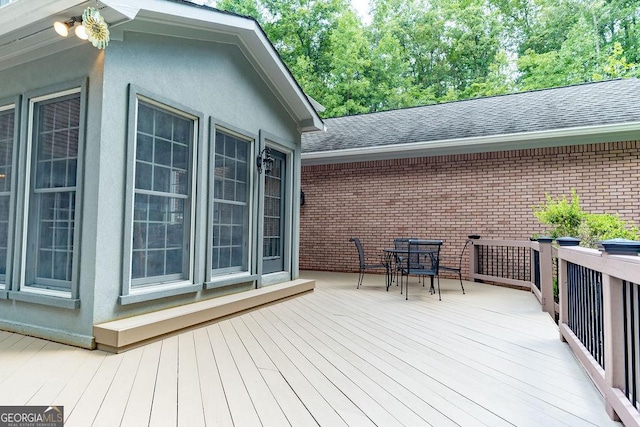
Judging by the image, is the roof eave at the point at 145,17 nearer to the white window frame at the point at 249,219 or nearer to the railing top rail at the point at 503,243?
the white window frame at the point at 249,219

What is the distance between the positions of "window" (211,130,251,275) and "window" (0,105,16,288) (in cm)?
209

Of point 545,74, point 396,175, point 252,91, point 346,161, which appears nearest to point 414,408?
point 252,91

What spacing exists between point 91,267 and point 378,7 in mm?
21393

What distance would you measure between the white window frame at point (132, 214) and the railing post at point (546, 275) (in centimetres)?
423

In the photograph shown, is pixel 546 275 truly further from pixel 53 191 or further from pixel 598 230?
pixel 53 191

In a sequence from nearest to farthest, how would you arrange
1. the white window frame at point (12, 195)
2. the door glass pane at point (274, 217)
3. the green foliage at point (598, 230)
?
the white window frame at point (12, 195) → the green foliage at point (598, 230) → the door glass pane at point (274, 217)

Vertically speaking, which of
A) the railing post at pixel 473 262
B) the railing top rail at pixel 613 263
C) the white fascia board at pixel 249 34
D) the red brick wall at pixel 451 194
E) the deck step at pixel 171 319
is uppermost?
the white fascia board at pixel 249 34

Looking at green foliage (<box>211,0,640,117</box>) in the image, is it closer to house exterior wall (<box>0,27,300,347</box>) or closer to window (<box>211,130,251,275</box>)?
window (<box>211,130,251,275</box>)

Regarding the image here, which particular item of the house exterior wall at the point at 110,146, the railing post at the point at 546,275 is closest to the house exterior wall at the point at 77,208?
the house exterior wall at the point at 110,146

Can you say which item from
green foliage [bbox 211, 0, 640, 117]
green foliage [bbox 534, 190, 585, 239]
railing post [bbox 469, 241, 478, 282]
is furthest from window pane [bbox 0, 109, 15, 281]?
green foliage [bbox 211, 0, 640, 117]

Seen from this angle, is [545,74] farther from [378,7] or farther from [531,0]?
[378,7]

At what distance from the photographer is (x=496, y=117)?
790cm

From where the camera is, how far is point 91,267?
3.16 meters

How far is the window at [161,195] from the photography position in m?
3.65
